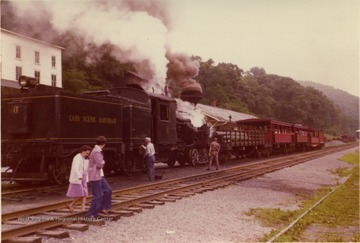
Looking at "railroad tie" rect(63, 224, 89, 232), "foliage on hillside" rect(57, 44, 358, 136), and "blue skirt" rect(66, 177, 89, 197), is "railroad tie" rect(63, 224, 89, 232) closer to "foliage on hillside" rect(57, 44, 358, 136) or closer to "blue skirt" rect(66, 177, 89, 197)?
"blue skirt" rect(66, 177, 89, 197)

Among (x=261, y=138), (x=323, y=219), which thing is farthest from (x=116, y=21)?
(x=261, y=138)

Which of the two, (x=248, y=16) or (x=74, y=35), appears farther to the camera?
(x=74, y=35)

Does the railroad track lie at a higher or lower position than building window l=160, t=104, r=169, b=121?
lower

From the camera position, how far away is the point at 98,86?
80.4ft

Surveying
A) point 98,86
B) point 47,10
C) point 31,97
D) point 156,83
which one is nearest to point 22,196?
point 31,97

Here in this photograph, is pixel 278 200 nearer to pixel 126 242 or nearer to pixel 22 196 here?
pixel 126 242

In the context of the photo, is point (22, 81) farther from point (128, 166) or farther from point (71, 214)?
point (128, 166)

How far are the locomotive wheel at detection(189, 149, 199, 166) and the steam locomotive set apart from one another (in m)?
0.14

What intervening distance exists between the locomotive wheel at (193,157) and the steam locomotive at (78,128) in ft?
0.45

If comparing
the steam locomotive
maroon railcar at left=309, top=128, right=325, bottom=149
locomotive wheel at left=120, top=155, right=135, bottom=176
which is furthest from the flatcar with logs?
locomotive wheel at left=120, top=155, right=135, bottom=176

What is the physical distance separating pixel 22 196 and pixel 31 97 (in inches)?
110

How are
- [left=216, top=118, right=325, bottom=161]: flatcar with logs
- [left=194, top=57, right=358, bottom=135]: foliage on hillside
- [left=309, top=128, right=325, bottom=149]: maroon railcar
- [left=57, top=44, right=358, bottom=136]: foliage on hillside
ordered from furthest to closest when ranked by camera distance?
[left=309, top=128, right=325, bottom=149]: maroon railcar < [left=194, top=57, right=358, bottom=135]: foliage on hillside < [left=216, top=118, right=325, bottom=161]: flatcar with logs < [left=57, top=44, right=358, bottom=136]: foliage on hillside

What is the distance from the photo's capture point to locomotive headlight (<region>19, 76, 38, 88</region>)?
10312 millimetres

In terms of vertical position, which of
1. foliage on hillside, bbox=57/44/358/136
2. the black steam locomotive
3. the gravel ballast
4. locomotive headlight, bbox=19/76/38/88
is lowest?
the gravel ballast
